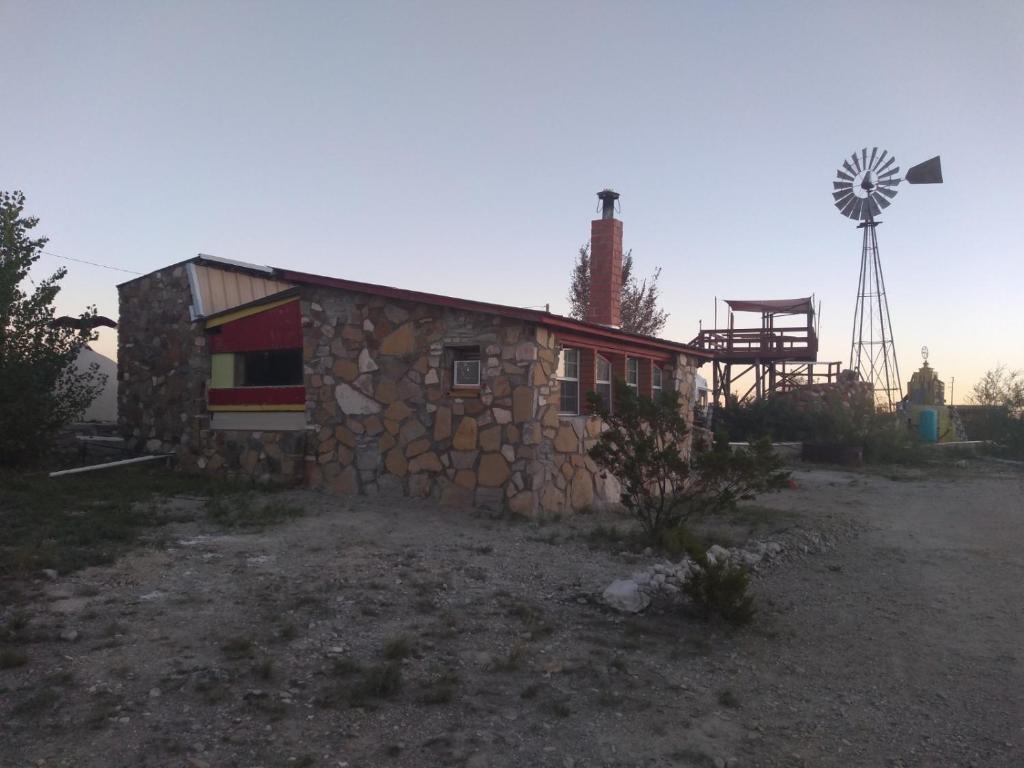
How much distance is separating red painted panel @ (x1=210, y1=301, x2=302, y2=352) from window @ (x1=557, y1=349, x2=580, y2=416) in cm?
443

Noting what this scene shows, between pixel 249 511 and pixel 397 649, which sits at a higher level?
pixel 249 511

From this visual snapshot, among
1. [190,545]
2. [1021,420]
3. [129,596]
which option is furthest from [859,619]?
[1021,420]

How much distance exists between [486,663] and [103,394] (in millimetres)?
20483

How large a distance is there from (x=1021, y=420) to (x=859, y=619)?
23764 mm

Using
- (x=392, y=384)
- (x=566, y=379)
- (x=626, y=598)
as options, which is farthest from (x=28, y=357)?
(x=626, y=598)

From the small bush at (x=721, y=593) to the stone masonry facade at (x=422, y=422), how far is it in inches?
136

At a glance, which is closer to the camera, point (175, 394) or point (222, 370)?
point (222, 370)

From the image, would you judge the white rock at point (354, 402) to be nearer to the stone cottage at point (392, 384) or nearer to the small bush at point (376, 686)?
the stone cottage at point (392, 384)

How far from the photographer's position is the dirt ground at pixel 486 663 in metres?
4.08

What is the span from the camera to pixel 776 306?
95.5 ft

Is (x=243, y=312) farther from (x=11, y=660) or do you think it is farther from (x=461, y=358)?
(x=11, y=660)

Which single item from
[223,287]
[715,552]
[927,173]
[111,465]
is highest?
[927,173]

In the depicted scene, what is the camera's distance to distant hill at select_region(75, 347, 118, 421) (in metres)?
21.5

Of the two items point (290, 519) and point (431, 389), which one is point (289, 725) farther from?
point (431, 389)
